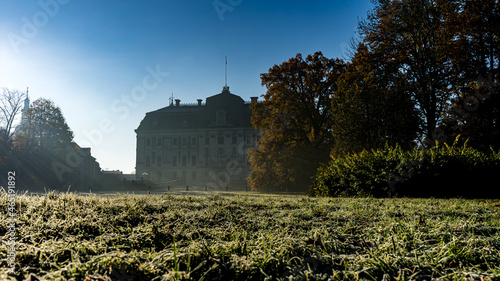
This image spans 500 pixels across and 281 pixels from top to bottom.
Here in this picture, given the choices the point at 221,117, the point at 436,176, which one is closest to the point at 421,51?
the point at 436,176

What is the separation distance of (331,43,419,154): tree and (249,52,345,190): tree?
6344 millimetres

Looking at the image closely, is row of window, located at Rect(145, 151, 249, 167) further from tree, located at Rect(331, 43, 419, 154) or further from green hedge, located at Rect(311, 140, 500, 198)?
green hedge, located at Rect(311, 140, 500, 198)

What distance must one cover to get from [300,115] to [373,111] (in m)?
8.81

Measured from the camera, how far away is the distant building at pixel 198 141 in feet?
197

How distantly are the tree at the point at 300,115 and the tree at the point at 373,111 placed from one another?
634 cm

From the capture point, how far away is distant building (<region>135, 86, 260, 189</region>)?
60.1m

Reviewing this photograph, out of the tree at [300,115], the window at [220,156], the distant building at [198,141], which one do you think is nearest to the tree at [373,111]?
the tree at [300,115]

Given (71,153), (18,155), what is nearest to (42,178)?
(18,155)

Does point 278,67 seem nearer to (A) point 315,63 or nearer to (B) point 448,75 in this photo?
(A) point 315,63

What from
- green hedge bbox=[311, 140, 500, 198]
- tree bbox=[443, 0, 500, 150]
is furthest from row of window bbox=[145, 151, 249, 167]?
green hedge bbox=[311, 140, 500, 198]

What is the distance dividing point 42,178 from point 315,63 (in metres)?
29.8

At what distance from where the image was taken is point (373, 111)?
55.0ft

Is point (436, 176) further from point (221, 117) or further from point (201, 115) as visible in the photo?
point (201, 115)

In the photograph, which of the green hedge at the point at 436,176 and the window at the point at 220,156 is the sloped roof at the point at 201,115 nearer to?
the window at the point at 220,156
